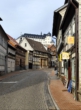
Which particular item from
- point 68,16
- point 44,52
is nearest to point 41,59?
point 44,52

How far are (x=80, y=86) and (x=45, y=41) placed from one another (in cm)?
11636

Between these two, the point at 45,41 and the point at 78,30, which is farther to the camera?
the point at 45,41

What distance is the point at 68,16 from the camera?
16.5m

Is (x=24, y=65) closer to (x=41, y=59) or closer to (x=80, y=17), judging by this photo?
(x=41, y=59)

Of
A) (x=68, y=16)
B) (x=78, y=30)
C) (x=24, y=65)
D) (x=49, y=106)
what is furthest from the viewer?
(x=24, y=65)

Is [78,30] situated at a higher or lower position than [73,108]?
higher

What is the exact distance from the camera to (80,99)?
1210cm

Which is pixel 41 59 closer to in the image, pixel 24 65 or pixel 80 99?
pixel 24 65

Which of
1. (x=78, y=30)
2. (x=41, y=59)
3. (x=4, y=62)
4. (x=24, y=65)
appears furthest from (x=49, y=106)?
(x=41, y=59)

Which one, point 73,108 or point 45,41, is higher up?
point 45,41

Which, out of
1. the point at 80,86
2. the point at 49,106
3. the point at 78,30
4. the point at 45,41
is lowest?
the point at 49,106

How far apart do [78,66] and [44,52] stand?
70.6m

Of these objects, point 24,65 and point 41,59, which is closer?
point 24,65

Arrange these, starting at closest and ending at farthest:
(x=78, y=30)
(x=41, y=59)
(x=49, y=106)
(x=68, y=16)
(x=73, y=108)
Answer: (x=73, y=108) < (x=49, y=106) < (x=78, y=30) < (x=68, y=16) < (x=41, y=59)
